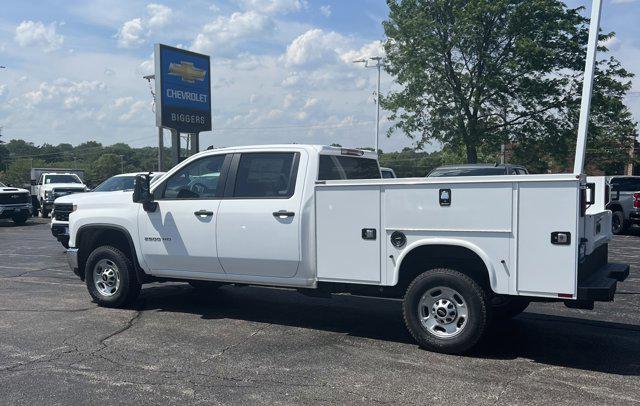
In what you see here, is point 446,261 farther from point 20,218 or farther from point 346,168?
point 20,218

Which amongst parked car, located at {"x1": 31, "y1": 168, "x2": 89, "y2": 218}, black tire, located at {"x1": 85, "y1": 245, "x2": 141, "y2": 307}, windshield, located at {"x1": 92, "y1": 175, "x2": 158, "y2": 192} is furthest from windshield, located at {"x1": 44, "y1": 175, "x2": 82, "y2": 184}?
black tire, located at {"x1": 85, "y1": 245, "x2": 141, "y2": 307}

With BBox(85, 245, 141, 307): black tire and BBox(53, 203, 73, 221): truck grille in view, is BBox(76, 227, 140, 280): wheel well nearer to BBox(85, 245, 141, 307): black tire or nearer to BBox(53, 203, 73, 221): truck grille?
BBox(85, 245, 141, 307): black tire

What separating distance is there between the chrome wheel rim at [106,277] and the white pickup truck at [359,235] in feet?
0.06

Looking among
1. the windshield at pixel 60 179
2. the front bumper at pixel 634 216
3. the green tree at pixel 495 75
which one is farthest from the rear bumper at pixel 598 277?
the windshield at pixel 60 179

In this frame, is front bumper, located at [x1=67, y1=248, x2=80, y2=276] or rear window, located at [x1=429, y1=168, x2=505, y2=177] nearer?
front bumper, located at [x1=67, y1=248, x2=80, y2=276]

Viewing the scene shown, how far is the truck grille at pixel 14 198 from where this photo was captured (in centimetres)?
2339

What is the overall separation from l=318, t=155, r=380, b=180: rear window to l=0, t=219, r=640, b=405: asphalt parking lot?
68.7 inches

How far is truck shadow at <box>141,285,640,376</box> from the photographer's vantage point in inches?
231

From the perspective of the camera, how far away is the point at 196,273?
24.0 ft

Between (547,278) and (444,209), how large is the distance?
1.08 metres

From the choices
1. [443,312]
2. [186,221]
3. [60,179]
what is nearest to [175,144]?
[186,221]

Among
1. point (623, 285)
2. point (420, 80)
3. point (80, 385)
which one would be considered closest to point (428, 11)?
point (420, 80)

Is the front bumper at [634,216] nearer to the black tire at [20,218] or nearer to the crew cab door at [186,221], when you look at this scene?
the crew cab door at [186,221]

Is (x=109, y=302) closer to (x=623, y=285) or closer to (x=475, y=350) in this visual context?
(x=475, y=350)
